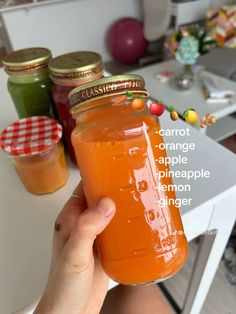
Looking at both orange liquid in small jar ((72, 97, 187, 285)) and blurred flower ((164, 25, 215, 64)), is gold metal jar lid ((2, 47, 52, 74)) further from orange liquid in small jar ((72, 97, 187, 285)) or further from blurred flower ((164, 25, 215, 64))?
blurred flower ((164, 25, 215, 64))

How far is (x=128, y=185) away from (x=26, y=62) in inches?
13.9

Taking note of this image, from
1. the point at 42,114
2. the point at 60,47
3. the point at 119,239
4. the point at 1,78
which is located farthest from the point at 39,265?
the point at 60,47

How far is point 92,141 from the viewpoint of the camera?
1.19 feet

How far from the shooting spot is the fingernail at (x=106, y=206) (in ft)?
1.13

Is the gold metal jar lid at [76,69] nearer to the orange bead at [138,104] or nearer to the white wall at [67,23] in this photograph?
the orange bead at [138,104]

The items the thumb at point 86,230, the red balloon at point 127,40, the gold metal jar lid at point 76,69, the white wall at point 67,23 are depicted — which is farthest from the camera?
the red balloon at point 127,40

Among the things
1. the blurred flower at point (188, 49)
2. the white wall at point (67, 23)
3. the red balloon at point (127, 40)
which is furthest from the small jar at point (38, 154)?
the red balloon at point (127, 40)

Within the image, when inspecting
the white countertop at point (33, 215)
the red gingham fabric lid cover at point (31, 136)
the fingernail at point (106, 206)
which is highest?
the fingernail at point (106, 206)

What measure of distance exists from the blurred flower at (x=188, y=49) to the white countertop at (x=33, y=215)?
3.31 feet

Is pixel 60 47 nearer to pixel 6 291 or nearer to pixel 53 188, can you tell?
pixel 53 188

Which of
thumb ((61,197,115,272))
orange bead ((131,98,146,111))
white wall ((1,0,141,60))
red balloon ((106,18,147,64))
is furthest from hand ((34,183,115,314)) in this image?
red balloon ((106,18,147,64))

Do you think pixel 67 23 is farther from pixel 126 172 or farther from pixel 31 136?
pixel 126 172

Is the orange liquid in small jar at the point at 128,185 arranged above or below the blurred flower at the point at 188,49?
above

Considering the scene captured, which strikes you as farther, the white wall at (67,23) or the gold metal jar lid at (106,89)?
the white wall at (67,23)
